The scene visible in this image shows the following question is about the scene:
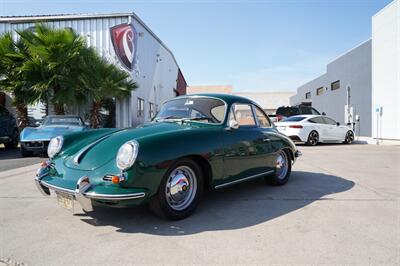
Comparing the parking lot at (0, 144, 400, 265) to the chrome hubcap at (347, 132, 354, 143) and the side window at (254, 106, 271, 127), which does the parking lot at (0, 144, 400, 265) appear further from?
the chrome hubcap at (347, 132, 354, 143)

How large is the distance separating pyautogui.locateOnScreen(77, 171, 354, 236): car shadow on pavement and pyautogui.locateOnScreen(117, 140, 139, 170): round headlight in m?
0.70

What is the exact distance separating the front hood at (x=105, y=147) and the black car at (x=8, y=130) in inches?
392

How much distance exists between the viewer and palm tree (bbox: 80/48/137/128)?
47.5 ft

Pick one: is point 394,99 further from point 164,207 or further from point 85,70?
point 164,207

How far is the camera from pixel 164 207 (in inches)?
141

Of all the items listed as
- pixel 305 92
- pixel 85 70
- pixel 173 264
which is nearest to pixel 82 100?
pixel 85 70

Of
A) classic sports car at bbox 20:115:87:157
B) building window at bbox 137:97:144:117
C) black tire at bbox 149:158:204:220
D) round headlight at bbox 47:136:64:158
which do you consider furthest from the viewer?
building window at bbox 137:97:144:117

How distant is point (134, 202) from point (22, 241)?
43.2 inches

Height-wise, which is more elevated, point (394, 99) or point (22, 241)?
point (394, 99)

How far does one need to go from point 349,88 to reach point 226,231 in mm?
22563

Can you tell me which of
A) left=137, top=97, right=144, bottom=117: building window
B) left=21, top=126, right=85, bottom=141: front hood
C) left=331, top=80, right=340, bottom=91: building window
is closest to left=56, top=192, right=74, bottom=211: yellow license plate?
left=21, top=126, right=85, bottom=141: front hood

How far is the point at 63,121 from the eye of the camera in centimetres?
1063

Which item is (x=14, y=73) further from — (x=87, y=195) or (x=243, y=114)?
(x=87, y=195)

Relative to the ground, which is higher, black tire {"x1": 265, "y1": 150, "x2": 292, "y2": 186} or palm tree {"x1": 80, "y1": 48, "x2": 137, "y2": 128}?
palm tree {"x1": 80, "y1": 48, "x2": 137, "y2": 128}
